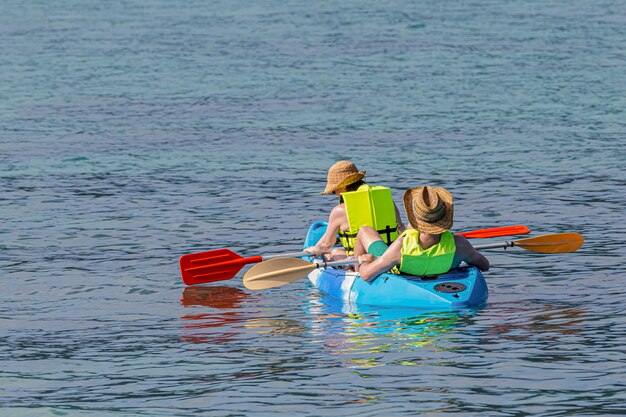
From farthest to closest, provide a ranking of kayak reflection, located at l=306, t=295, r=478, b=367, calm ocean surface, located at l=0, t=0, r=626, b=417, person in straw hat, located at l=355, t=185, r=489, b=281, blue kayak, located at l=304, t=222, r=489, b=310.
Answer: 1. blue kayak, located at l=304, t=222, r=489, b=310
2. person in straw hat, located at l=355, t=185, r=489, b=281
3. kayak reflection, located at l=306, t=295, r=478, b=367
4. calm ocean surface, located at l=0, t=0, r=626, b=417

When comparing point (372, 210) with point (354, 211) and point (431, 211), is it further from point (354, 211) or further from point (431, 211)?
point (431, 211)

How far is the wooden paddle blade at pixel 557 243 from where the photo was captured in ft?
46.7

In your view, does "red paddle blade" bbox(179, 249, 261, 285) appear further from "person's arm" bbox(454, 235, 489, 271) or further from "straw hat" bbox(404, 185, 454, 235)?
"straw hat" bbox(404, 185, 454, 235)

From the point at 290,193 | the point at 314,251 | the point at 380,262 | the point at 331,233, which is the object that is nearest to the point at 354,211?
the point at 331,233

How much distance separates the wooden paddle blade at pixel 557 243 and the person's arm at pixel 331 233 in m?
1.94

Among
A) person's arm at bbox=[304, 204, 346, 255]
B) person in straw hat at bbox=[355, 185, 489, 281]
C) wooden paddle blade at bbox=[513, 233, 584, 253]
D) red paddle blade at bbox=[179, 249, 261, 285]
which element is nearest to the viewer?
person in straw hat at bbox=[355, 185, 489, 281]

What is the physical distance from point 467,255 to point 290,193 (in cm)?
735

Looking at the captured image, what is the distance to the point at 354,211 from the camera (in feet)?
44.1

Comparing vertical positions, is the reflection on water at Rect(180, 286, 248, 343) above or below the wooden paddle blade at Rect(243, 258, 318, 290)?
below

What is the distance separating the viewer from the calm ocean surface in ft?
33.7

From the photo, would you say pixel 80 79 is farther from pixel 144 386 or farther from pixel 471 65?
pixel 144 386

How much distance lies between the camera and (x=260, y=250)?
637 inches

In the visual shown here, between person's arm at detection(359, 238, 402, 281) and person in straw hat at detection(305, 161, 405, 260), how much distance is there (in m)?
0.46

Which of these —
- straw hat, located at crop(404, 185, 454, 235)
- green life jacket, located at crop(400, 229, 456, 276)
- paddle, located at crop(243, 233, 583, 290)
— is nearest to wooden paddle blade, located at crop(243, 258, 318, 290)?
paddle, located at crop(243, 233, 583, 290)
